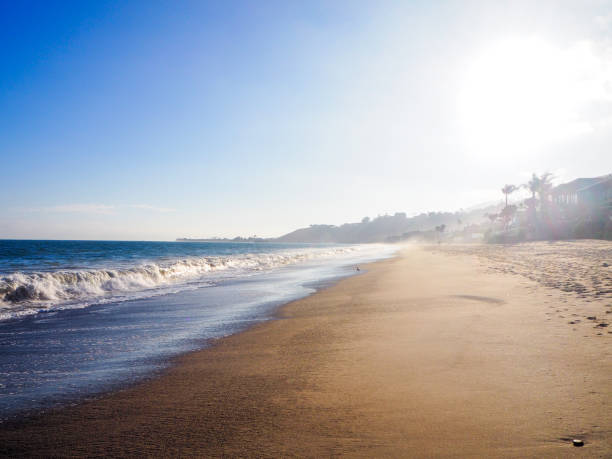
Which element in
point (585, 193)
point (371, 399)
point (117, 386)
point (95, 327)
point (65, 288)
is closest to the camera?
point (371, 399)

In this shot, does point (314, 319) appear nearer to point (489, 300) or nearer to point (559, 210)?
point (489, 300)

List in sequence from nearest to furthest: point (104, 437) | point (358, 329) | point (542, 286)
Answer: point (104, 437), point (358, 329), point (542, 286)

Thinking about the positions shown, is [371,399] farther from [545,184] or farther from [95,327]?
[545,184]

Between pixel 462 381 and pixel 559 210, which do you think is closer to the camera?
pixel 462 381

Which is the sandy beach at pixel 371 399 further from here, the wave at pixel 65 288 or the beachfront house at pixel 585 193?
the beachfront house at pixel 585 193

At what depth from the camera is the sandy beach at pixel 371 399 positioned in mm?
2748

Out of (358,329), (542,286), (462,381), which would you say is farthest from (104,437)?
(542,286)

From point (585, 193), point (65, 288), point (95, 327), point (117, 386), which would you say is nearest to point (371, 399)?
point (117, 386)

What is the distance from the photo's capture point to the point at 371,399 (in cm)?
359

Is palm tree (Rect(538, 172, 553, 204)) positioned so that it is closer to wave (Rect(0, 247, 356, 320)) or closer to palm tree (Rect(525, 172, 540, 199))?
palm tree (Rect(525, 172, 540, 199))

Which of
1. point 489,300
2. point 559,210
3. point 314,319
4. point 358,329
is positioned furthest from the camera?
point 559,210

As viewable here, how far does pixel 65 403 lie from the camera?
377cm

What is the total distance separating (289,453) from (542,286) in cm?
1041

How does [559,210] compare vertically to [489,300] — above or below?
above
